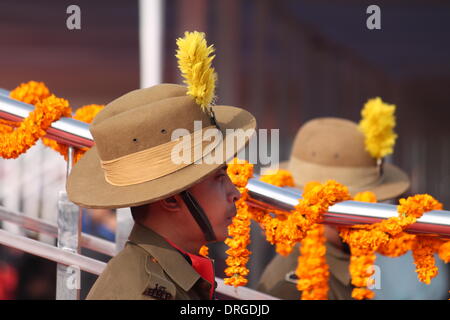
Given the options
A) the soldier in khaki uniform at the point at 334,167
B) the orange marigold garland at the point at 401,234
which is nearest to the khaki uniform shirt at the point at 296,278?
the soldier in khaki uniform at the point at 334,167

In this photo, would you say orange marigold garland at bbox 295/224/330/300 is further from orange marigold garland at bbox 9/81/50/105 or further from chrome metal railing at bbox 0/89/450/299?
orange marigold garland at bbox 9/81/50/105

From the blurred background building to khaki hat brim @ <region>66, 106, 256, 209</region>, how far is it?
8.90 feet

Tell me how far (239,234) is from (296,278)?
0.91 m

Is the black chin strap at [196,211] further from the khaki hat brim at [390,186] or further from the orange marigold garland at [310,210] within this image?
the khaki hat brim at [390,186]

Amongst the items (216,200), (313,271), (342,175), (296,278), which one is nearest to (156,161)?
(216,200)

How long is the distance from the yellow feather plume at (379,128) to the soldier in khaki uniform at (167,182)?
5.64 feet

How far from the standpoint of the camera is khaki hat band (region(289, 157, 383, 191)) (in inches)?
138

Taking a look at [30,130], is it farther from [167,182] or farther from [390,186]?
[390,186]

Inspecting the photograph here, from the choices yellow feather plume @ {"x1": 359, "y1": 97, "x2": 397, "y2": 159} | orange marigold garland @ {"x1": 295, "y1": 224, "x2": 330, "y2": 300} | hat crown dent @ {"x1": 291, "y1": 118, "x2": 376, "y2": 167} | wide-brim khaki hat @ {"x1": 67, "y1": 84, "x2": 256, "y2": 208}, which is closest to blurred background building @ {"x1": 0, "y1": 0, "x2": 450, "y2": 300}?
hat crown dent @ {"x1": 291, "y1": 118, "x2": 376, "y2": 167}

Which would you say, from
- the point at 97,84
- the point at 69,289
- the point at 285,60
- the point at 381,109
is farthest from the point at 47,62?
the point at 69,289

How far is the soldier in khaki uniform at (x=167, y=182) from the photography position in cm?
171

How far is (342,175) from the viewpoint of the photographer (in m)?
3.54

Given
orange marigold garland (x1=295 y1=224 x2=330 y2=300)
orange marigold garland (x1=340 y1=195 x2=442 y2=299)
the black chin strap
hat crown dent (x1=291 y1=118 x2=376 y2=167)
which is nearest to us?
the black chin strap

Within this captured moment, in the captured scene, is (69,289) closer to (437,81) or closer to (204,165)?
(204,165)
